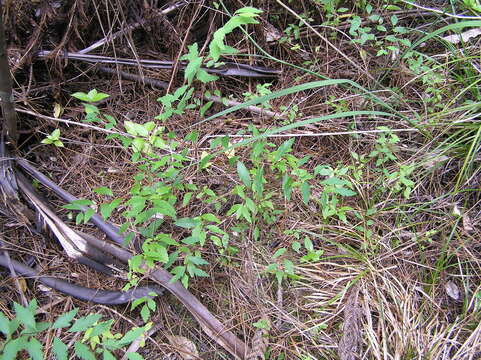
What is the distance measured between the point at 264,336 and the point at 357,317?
1.35ft

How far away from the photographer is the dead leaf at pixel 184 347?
5.10ft

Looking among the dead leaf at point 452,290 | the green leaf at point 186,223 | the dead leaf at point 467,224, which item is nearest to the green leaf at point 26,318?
the green leaf at point 186,223

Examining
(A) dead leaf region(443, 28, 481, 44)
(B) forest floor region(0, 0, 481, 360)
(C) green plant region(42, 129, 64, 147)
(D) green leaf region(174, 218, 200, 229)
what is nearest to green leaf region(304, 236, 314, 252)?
(B) forest floor region(0, 0, 481, 360)

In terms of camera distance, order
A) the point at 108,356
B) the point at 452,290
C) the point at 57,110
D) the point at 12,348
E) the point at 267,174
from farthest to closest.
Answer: the point at 57,110 < the point at 267,174 < the point at 452,290 < the point at 108,356 < the point at 12,348

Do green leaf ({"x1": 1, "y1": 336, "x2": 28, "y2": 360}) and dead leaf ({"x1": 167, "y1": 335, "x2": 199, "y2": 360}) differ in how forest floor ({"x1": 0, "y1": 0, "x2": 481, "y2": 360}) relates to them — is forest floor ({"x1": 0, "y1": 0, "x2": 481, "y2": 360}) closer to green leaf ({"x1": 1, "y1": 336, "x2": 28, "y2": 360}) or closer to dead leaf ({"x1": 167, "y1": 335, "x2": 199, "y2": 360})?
dead leaf ({"x1": 167, "y1": 335, "x2": 199, "y2": 360})

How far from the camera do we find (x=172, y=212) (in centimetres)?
137

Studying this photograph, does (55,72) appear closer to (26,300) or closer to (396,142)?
(26,300)

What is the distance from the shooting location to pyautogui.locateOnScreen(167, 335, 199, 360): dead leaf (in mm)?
1556

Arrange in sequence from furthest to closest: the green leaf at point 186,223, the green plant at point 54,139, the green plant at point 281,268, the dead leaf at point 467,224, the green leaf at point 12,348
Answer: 1. the green plant at point 54,139
2. the dead leaf at point 467,224
3. the green plant at point 281,268
4. the green leaf at point 186,223
5. the green leaf at point 12,348

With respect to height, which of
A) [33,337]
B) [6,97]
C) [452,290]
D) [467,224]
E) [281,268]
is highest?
[6,97]

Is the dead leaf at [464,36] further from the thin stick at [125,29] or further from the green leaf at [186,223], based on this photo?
the green leaf at [186,223]

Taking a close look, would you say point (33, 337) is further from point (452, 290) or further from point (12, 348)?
point (452, 290)

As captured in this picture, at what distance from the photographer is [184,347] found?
1577mm

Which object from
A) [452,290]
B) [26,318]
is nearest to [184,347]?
[26,318]
